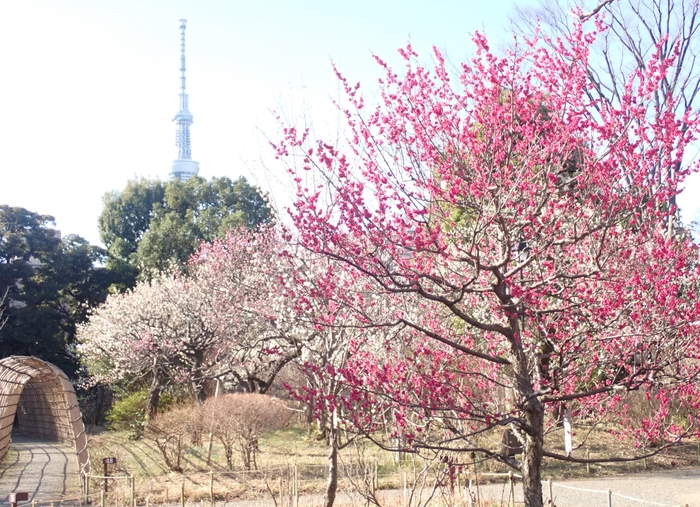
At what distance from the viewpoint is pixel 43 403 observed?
65.1 feet

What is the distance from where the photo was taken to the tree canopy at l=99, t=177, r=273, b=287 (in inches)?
1073

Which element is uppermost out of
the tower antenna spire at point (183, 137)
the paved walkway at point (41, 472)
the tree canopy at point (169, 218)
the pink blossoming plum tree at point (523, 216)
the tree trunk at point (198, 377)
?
the tower antenna spire at point (183, 137)

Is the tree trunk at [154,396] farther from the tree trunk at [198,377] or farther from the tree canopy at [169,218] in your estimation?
the tree canopy at [169,218]

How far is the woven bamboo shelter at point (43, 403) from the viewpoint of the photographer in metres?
13.5

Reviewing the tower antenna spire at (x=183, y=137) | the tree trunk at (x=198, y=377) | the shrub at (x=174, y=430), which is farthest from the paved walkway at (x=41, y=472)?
the tower antenna spire at (x=183, y=137)

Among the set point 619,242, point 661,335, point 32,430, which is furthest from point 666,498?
point 32,430

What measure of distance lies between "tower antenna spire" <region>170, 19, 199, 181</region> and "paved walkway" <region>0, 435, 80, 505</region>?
3188 inches

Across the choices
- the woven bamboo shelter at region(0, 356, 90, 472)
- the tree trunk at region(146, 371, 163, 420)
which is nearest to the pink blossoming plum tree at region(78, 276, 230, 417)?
the tree trunk at region(146, 371, 163, 420)

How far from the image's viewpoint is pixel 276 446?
15.9 metres

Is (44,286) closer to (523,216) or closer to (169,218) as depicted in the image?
(169,218)

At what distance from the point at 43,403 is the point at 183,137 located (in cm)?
8903

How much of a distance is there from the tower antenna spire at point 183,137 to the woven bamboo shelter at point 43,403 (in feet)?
252

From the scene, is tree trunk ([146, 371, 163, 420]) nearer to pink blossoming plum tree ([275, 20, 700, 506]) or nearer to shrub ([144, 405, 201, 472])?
shrub ([144, 405, 201, 472])

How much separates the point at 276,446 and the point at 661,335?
39.8ft
